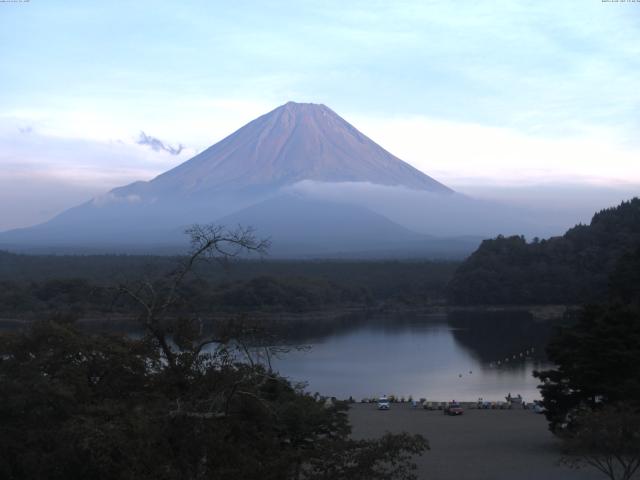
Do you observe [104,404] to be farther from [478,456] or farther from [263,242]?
[478,456]

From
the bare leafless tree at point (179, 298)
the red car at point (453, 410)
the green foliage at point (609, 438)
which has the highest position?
the bare leafless tree at point (179, 298)

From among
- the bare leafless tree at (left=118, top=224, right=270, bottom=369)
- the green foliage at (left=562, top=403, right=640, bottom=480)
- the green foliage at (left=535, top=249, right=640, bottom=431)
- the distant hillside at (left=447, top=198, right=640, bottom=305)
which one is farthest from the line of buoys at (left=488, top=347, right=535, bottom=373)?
the bare leafless tree at (left=118, top=224, right=270, bottom=369)

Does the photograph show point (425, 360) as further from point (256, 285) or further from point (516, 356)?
point (256, 285)

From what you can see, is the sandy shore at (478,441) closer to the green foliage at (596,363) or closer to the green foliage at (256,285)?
the green foliage at (596,363)

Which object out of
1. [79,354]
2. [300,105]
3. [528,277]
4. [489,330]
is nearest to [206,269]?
[528,277]

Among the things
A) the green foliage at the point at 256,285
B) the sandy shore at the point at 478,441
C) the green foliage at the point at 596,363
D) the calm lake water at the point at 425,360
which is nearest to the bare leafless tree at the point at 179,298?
the sandy shore at the point at 478,441

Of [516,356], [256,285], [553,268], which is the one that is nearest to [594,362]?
[516,356]
